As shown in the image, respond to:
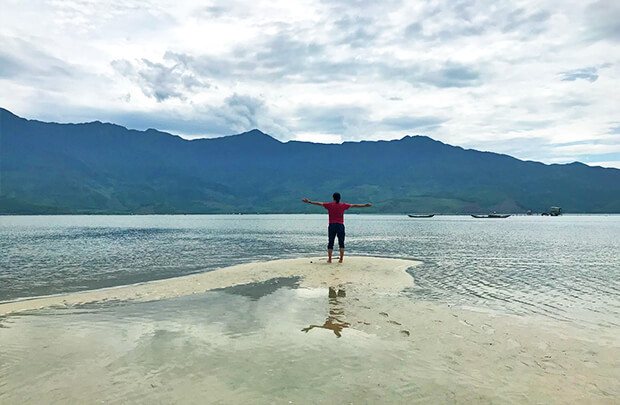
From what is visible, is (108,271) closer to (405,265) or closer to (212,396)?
(405,265)

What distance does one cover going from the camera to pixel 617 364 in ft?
32.7

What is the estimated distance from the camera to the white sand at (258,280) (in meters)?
17.9

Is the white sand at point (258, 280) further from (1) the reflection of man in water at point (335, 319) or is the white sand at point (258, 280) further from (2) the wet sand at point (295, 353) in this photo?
(1) the reflection of man in water at point (335, 319)

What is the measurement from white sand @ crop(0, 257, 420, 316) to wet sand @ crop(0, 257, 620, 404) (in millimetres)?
442

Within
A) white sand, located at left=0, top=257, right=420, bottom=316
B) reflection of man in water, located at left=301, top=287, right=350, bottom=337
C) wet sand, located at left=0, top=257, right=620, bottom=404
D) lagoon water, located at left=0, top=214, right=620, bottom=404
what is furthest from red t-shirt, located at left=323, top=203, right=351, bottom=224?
wet sand, located at left=0, top=257, right=620, bottom=404

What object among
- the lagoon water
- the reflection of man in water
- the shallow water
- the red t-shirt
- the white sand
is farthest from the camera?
the red t-shirt

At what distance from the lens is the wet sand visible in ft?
26.8

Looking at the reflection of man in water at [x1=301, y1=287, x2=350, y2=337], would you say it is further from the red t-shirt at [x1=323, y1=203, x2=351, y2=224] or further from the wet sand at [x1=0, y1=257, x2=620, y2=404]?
the red t-shirt at [x1=323, y1=203, x2=351, y2=224]

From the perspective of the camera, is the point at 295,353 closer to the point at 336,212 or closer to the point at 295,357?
the point at 295,357

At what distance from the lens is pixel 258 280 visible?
22.8 metres

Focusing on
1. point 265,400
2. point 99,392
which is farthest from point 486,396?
point 99,392

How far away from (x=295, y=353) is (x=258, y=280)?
41.4 feet

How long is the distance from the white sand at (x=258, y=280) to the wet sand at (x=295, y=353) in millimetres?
442

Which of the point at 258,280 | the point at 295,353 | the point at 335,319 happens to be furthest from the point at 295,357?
the point at 258,280
